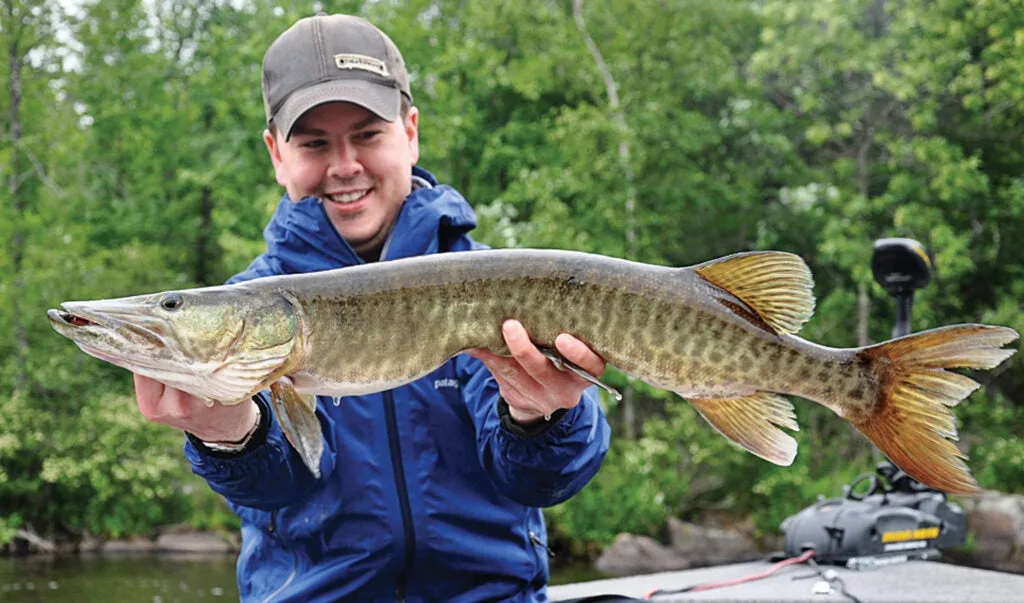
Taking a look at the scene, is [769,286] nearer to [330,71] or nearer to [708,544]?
[330,71]

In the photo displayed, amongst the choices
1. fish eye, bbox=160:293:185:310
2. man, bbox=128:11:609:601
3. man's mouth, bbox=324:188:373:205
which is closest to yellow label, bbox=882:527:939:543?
man, bbox=128:11:609:601

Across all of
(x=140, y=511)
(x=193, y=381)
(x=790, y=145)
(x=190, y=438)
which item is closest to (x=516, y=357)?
(x=193, y=381)

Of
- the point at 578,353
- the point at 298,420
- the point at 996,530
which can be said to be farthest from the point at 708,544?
the point at 298,420

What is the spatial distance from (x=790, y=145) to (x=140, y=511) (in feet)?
44.0

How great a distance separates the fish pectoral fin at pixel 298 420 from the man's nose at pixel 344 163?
1.17 meters

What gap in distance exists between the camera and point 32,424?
17516 millimetres

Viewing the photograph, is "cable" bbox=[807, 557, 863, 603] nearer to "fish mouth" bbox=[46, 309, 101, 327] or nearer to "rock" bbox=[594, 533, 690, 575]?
"fish mouth" bbox=[46, 309, 101, 327]

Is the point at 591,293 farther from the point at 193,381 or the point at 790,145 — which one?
the point at 790,145

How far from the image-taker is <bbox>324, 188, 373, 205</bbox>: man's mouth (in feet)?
11.3

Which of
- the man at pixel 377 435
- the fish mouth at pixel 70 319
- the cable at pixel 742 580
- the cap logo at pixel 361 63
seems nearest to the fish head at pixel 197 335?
the fish mouth at pixel 70 319

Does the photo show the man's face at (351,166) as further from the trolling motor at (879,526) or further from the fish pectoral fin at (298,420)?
the trolling motor at (879,526)

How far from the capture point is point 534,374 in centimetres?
255

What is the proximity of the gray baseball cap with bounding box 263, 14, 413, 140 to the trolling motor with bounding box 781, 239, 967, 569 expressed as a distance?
2965 mm

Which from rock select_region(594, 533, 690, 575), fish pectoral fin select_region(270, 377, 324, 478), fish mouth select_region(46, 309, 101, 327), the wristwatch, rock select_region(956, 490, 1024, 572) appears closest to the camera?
fish mouth select_region(46, 309, 101, 327)
